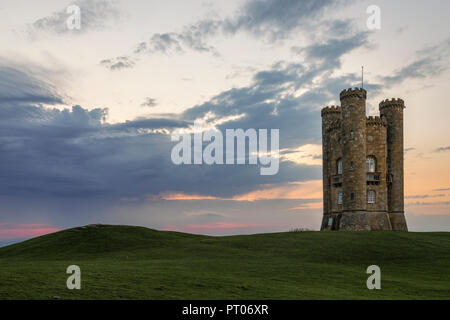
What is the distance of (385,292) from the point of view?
890 inches

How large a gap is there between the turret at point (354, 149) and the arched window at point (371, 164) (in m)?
2.84

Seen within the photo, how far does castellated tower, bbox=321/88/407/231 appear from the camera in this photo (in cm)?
6425

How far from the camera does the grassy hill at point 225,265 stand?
19938 millimetres

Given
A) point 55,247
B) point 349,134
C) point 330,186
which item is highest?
point 349,134

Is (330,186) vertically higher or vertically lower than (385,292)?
higher

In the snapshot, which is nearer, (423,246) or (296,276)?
(296,276)

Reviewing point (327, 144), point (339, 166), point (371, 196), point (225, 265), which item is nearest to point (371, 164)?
point (339, 166)

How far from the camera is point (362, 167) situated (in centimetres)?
6425

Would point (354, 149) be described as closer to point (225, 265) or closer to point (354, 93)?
point (354, 93)

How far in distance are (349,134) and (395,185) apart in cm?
1270
